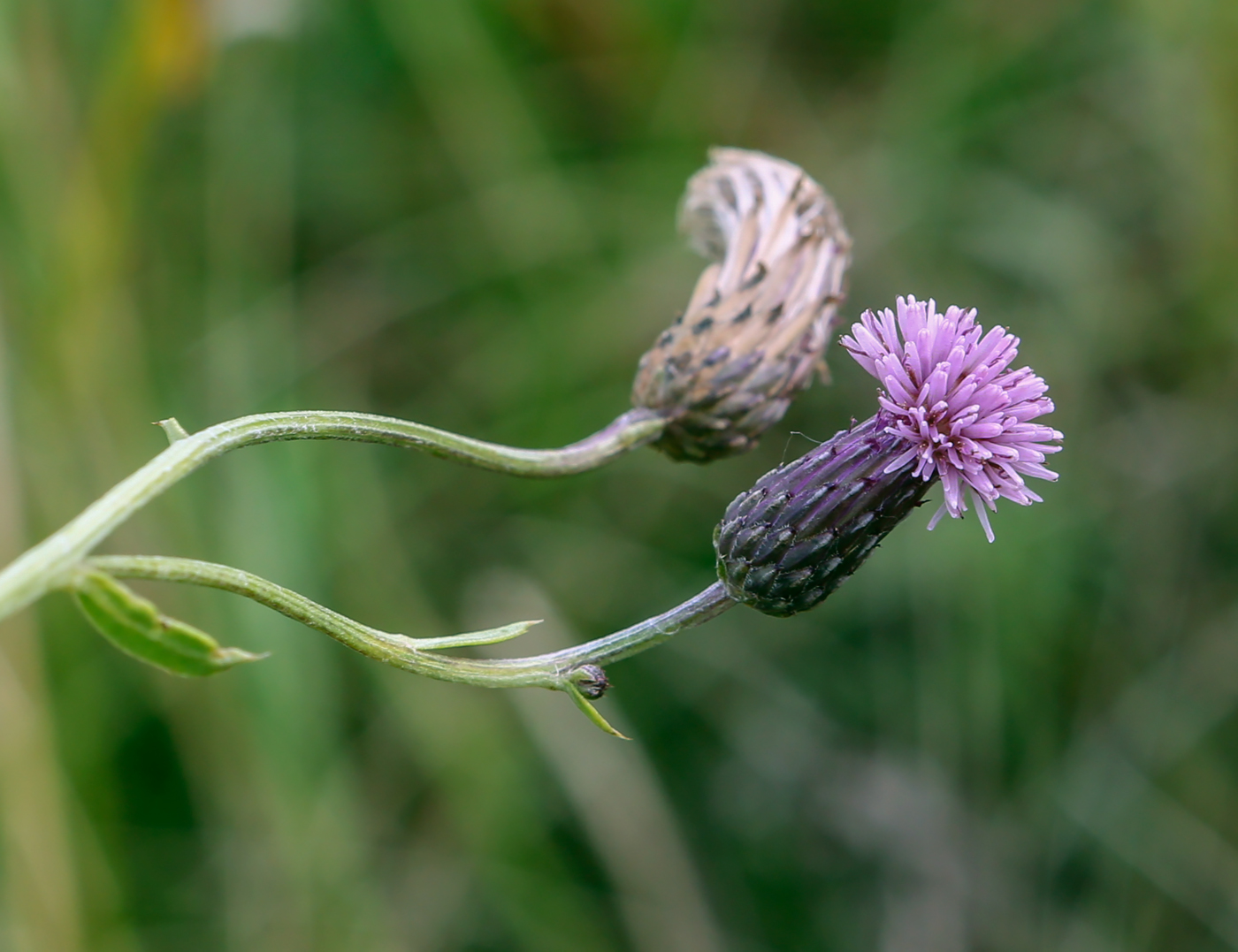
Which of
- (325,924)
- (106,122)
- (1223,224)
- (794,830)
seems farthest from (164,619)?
(1223,224)

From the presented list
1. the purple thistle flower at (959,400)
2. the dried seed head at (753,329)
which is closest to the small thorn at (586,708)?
the purple thistle flower at (959,400)

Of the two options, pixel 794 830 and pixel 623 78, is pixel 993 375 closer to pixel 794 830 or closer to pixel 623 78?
pixel 794 830

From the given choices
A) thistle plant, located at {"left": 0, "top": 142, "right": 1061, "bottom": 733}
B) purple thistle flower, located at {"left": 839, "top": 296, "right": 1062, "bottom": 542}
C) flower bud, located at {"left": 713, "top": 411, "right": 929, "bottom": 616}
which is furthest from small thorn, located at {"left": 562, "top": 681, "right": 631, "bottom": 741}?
purple thistle flower, located at {"left": 839, "top": 296, "right": 1062, "bottom": 542}

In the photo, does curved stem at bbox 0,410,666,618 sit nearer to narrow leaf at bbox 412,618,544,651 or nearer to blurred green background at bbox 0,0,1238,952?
narrow leaf at bbox 412,618,544,651

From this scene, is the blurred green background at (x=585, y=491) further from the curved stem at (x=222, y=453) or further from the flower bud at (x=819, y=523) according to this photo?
the flower bud at (x=819, y=523)

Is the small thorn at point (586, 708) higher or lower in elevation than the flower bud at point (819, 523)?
lower
